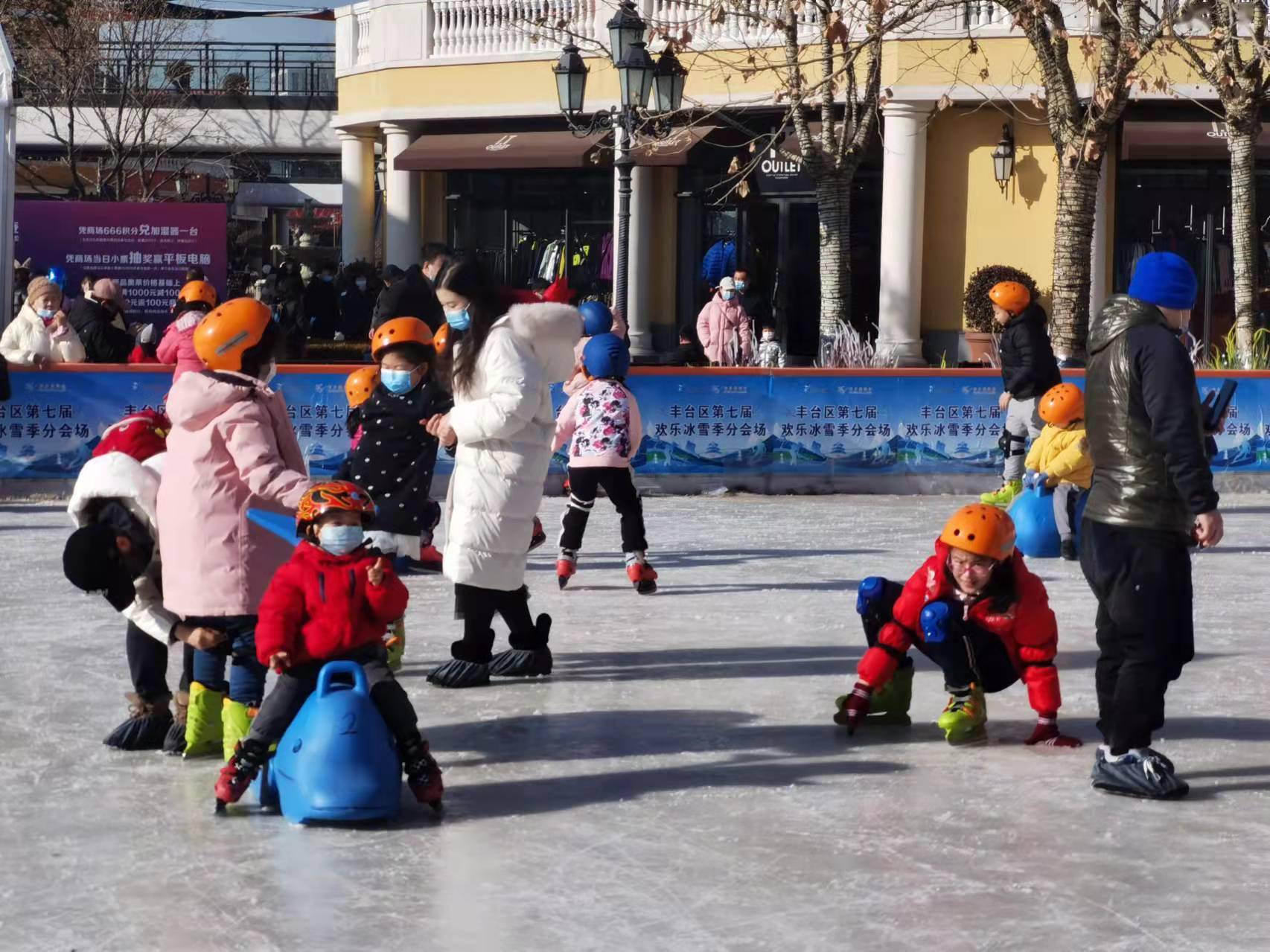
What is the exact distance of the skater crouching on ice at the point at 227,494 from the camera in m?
6.00

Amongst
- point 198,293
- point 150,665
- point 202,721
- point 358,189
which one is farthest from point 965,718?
point 358,189

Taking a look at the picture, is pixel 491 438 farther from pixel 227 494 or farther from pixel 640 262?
pixel 640 262

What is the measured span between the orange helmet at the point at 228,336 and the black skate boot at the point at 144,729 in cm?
122

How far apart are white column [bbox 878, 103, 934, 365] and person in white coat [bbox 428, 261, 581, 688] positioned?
1845cm

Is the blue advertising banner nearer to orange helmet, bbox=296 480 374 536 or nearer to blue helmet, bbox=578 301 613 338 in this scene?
blue helmet, bbox=578 301 613 338

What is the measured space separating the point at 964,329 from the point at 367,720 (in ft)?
Result: 70.4

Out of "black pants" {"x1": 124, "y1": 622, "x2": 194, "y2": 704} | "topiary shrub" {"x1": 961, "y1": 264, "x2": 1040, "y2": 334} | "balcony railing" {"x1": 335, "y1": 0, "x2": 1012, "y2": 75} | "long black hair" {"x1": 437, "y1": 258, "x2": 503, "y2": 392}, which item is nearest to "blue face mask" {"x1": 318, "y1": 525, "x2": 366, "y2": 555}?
"black pants" {"x1": 124, "y1": 622, "x2": 194, "y2": 704}

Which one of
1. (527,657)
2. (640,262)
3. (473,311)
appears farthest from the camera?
(640,262)

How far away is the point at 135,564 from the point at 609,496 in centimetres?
402

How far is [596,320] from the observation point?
10648 mm

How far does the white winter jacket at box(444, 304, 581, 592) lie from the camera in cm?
724

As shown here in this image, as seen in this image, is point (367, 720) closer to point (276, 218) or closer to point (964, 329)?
point (964, 329)

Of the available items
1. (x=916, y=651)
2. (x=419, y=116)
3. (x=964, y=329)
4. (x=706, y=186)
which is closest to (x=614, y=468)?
(x=916, y=651)

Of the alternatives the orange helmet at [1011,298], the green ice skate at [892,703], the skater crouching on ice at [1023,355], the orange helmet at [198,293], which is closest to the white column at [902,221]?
the skater crouching on ice at [1023,355]
